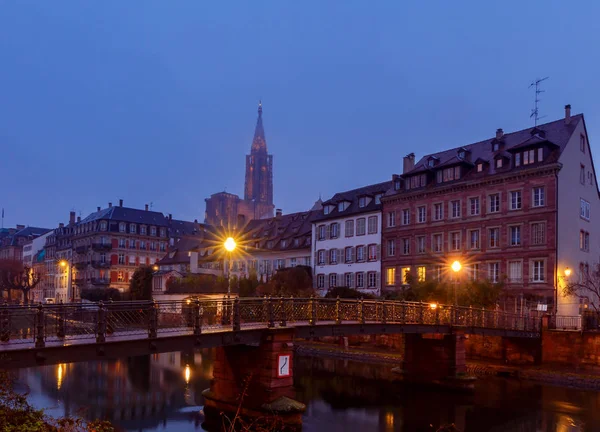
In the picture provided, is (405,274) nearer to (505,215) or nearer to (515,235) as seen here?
(505,215)

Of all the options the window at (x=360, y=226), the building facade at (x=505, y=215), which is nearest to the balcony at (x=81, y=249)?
the window at (x=360, y=226)

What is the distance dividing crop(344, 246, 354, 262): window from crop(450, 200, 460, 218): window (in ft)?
42.0

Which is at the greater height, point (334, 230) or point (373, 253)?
point (334, 230)

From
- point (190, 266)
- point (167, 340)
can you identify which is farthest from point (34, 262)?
point (167, 340)

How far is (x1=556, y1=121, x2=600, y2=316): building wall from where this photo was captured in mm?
46281

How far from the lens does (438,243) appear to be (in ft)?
180

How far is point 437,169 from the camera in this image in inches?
2199

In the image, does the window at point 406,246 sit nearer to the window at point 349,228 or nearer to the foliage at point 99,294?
the window at point 349,228

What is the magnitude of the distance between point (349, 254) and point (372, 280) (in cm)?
422

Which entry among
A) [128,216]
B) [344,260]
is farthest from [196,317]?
[128,216]

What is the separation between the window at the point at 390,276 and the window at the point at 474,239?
30.0 ft

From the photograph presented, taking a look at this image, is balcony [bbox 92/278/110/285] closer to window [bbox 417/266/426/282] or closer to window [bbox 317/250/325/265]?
window [bbox 317/250/325/265]

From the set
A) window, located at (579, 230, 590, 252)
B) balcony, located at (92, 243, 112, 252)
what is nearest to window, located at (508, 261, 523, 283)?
window, located at (579, 230, 590, 252)

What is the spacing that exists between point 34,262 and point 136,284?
6273 cm
